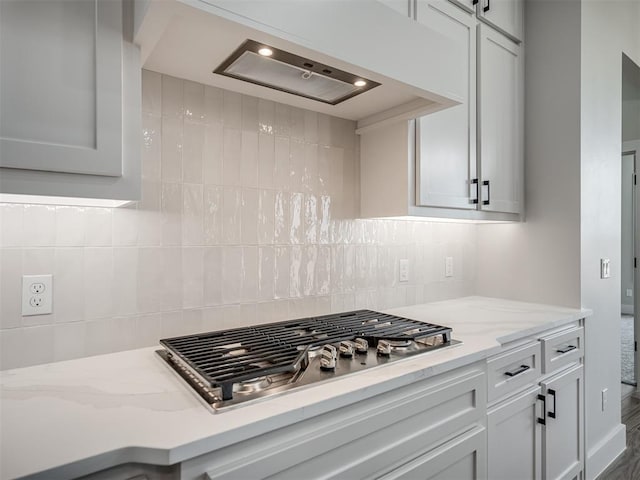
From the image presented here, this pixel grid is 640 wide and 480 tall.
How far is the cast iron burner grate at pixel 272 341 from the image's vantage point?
0.98 meters

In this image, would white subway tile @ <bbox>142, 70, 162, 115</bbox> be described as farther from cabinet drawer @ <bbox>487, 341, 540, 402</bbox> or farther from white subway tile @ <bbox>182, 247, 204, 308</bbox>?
cabinet drawer @ <bbox>487, 341, 540, 402</bbox>

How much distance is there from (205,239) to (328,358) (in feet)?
2.17

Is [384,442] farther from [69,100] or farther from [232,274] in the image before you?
[69,100]

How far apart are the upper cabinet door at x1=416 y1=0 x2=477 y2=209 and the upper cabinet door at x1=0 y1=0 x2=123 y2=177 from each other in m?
1.16

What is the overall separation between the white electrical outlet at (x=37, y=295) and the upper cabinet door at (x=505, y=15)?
2127mm

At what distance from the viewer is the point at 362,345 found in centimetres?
127

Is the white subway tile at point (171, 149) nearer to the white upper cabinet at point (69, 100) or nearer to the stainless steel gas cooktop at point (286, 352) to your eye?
the white upper cabinet at point (69, 100)

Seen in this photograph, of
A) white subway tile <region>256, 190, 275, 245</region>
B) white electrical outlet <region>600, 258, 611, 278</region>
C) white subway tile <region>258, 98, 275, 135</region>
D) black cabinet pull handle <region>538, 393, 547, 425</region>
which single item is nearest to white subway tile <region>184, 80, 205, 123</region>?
white subway tile <region>258, 98, 275, 135</region>

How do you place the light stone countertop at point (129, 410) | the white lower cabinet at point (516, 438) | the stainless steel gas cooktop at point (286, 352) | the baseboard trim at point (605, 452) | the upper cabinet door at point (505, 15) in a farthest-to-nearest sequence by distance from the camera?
the baseboard trim at point (605, 452)
the upper cabinet door at point (505, 15)
the white lower cabinet at point (516, 438)
the stainless steel gas cooktop at point (286, 352)
the light stone countertop at point (129, 410)

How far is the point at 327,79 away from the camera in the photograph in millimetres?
1369

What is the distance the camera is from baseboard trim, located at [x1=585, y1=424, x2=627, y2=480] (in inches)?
81.5

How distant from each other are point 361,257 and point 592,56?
1.66 metres

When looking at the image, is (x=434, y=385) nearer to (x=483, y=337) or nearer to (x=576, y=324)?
(x=483, y=337)

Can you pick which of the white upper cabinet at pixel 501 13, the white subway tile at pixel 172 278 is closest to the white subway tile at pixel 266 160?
the white subway tile at pixel 172 278
